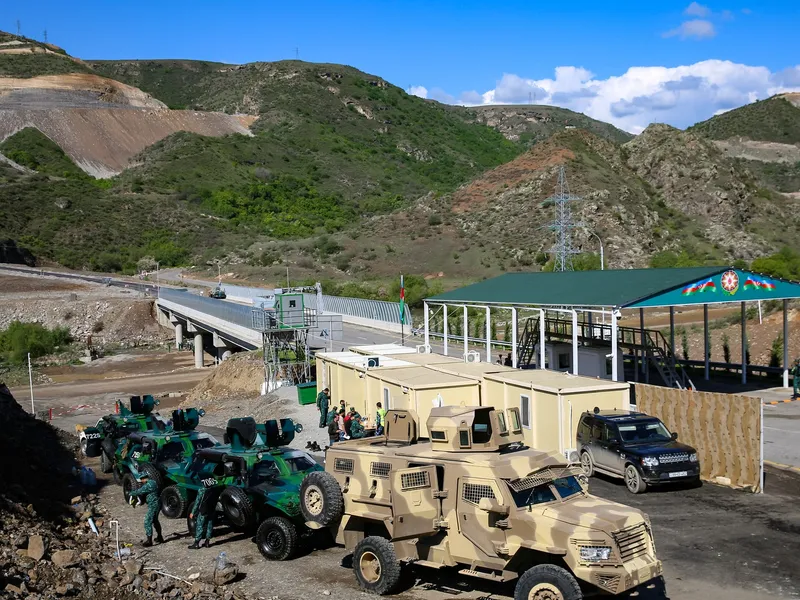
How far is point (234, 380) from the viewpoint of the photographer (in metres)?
40.2

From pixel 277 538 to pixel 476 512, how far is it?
413 centimetres

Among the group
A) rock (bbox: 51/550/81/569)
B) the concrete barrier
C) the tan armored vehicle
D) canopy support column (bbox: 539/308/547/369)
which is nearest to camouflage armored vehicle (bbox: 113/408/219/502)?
rock (bbox: 51/550/81/569)

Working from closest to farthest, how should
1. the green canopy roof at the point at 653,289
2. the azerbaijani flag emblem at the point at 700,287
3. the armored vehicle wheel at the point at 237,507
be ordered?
the armored vehicle wheel at the point at 237,507, the green canopy roof at the point at 653,289, the azerbaijani flag emblem at the point at 700,287

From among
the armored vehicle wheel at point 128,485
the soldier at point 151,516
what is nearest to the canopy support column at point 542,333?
the armored vehicle wheel at point 128,485

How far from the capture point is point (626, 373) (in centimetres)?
3169

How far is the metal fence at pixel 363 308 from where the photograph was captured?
48250 mm

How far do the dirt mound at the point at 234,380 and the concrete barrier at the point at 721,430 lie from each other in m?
23.2

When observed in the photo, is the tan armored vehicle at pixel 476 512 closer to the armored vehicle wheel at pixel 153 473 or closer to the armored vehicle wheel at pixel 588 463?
the armored vehicle wheel at pixel 153 473

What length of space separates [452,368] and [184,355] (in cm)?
4364

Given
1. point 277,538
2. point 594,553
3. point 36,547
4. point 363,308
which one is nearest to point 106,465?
point 36,547

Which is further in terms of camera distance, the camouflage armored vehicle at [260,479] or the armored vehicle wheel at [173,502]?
the armored vehicle wheel at [173,502]

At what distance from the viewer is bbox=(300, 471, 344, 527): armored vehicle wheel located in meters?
12.0

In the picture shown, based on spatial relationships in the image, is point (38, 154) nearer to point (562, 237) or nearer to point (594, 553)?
point (562, 237)

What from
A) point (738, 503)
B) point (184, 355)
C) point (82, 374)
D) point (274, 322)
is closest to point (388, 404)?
point (738, 503)
